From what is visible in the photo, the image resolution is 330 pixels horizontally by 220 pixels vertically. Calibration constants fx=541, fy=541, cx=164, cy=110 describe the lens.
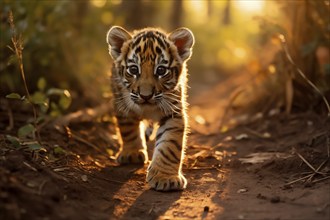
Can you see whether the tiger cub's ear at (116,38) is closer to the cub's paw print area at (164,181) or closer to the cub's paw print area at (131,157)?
the cub's paw print area at (131,157)

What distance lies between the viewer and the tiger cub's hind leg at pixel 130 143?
6.78 meters

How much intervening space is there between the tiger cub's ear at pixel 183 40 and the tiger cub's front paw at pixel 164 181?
5.18ft

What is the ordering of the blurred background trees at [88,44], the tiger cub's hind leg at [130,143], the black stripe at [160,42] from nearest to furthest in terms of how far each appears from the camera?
the black stripe at [160,42] → the tiger cub's hind leg at [130,143] → the blurred background trees at [88,44]

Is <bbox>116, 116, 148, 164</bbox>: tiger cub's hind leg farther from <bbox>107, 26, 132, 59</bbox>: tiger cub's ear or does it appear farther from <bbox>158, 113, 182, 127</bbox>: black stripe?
<bbox>107, 26, 132, 59</bbox>: tiger cub's ear

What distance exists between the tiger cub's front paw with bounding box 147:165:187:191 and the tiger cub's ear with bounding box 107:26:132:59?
67.6 inches

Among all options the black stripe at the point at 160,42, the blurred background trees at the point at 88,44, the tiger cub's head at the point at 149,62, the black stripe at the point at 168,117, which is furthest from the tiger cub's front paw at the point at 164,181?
the blurred background trees at the point at 88,44

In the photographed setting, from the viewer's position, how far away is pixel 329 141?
6.52 meters

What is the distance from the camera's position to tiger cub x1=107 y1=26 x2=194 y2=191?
5.88 m

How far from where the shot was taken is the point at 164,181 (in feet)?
18.6

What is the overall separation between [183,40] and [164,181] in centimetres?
188

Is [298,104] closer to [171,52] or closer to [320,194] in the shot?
[171,52]

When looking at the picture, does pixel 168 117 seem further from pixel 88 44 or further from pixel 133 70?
pixel 88 44

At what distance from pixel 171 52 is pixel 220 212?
228 cm

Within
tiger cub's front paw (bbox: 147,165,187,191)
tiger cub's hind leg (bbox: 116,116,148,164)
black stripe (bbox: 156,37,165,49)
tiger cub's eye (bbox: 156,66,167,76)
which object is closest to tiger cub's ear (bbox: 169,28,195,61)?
black stripe (bbox: 156,37,165,49)
